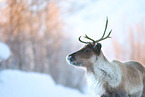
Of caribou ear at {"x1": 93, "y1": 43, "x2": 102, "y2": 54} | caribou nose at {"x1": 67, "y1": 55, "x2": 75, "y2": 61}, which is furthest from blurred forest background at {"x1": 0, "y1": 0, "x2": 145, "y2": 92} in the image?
caribou ear at {"x1": 93, "y1": 43, "x2": 102, "y2": 54}

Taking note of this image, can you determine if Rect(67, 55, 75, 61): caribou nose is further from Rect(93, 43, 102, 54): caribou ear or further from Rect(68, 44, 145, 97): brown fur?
Rect(93, 43, 102, 54): caribou ear

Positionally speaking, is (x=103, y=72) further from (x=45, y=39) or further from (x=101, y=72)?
(x=45, y=39)

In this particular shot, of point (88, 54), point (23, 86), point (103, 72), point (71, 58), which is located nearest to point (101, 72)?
point (103, 72)

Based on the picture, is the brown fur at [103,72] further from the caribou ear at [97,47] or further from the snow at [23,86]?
the snow at [23,86]

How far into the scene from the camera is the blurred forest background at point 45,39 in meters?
11.6

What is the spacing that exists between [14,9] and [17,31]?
54.4 inches

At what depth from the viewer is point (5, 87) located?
6.23m

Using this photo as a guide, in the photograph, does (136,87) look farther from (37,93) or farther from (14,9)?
(14,9)

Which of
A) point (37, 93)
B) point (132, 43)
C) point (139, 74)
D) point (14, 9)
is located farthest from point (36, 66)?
point (139, 74)

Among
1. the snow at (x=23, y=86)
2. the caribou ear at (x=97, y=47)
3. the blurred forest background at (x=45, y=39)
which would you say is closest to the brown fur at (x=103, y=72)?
the caribou ear at (x=97, y=47)

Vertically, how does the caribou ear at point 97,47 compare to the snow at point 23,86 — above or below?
above

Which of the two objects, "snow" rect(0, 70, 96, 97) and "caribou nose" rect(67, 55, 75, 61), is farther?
"snow" rect(0, 70, 96, 97)

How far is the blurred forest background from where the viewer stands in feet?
38.0

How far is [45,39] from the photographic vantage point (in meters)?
15.9
